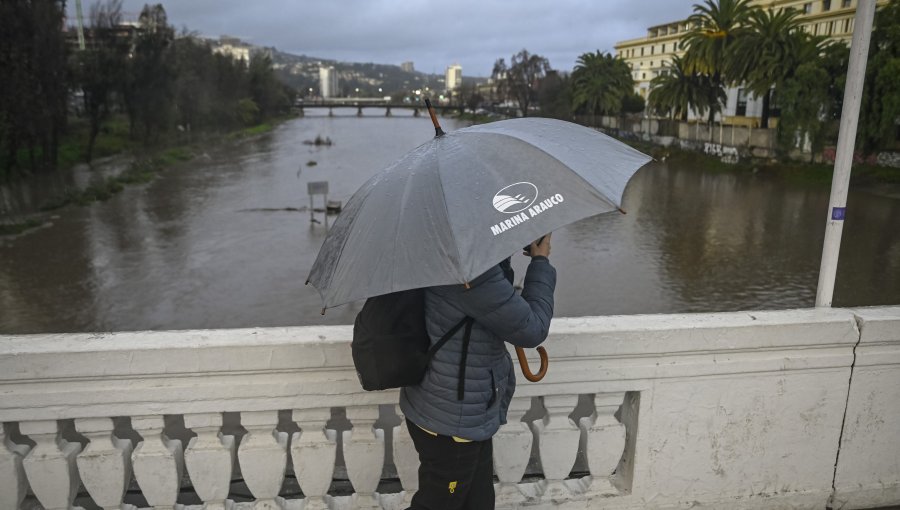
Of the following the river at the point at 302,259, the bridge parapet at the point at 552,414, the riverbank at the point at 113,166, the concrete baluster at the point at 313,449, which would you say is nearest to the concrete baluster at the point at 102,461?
the bridge parapet at the point at 552,414

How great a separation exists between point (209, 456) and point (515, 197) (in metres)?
1.49

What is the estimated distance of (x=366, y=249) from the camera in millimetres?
2008

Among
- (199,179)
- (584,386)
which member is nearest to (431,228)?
(584,386)

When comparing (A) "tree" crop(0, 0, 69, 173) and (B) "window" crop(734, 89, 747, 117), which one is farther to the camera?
(B) "window" crop(734, 89, 747, 117)

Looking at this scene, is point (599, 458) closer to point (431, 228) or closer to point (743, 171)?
point (431, 228)

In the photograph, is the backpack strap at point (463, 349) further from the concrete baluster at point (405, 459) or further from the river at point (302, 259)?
the river at point (302, 259)

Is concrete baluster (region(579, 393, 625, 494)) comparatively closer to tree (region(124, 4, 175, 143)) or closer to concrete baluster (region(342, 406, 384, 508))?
concrete baluster (region(342, 406, 384, 508))

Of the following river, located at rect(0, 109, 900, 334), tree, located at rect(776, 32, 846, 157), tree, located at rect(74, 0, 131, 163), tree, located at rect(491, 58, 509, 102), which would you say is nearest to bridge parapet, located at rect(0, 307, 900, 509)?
river, located at rect(0, 109, 900, 334)

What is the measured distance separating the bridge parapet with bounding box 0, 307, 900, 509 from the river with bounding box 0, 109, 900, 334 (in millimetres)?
9170

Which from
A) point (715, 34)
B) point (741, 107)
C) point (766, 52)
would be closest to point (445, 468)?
point (766, 52)

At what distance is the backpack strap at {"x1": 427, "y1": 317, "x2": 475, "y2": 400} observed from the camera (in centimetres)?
204

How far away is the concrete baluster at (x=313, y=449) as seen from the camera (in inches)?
96.9

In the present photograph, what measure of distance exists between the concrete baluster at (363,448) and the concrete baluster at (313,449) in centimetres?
7

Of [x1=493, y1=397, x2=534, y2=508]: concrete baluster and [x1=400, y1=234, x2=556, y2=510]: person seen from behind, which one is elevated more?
[x1=400, y1=234, x2=556, y2=510]: person seen from behind
